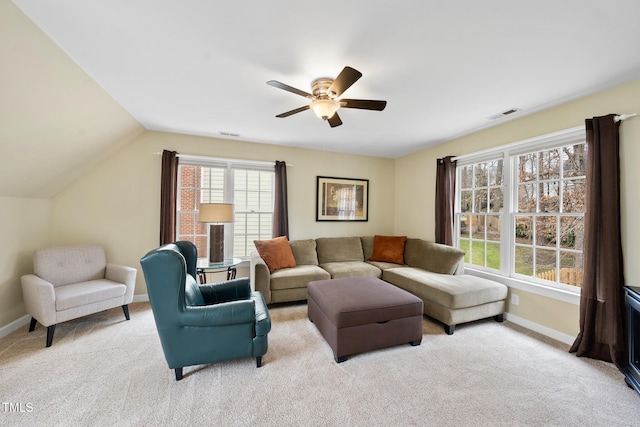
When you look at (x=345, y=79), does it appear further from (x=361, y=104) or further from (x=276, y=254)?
(x=276, y=254)

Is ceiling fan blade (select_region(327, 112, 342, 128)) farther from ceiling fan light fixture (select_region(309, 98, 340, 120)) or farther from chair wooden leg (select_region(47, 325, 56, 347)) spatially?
chair wooden leg (select_region(47, 325, 56, 347))

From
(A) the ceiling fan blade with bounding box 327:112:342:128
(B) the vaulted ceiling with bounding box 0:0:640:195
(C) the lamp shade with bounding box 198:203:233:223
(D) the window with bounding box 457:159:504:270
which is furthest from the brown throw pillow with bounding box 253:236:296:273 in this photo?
(D) the window with bounding box 457:159:504:270

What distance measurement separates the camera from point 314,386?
189cm

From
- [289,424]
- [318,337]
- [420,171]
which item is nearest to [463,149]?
[420,171]

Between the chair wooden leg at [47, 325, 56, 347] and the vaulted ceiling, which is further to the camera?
the chair wooden leg at [47, 325, 56, 347]

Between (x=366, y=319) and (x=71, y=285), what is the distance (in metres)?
3.27

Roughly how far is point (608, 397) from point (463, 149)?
2989 millimetres

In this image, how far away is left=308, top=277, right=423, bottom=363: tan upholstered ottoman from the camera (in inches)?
87.6

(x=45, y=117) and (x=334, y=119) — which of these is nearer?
(x=45, y=117)

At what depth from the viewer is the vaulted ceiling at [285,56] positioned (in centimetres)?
147

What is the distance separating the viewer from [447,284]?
298 centimetres

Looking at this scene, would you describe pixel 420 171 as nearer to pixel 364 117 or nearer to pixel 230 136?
pixel 364 117

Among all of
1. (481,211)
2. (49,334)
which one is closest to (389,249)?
(481,211)

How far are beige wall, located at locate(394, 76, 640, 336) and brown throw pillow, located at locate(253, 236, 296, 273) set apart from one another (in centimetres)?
241
